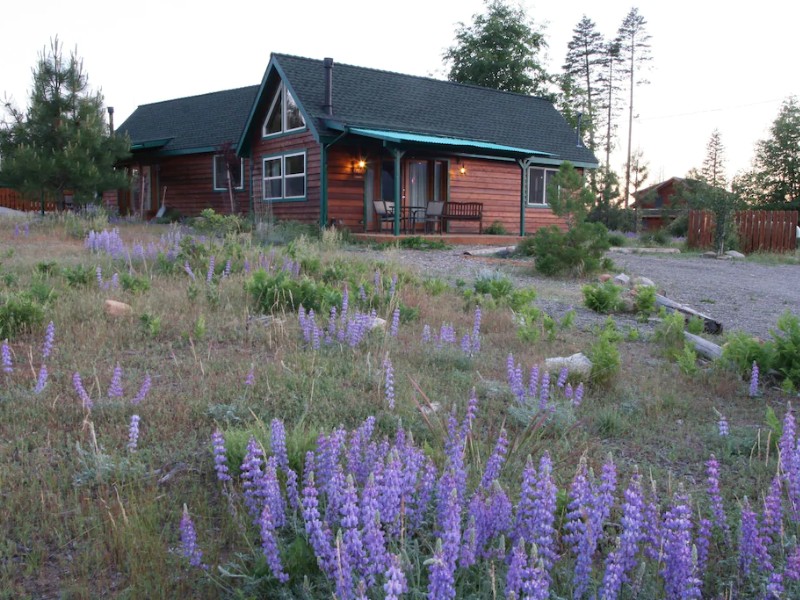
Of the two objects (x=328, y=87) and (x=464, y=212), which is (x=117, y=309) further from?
(x=464, y=212)

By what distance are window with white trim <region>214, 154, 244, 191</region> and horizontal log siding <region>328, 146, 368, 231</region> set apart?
540cm

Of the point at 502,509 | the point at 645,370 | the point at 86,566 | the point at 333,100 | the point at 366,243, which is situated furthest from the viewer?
the point at 333,100

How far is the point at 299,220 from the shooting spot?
794 inches

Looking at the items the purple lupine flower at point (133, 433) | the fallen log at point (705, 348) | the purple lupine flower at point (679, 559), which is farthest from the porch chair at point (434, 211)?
the purple lupine flower at point (679, 559)

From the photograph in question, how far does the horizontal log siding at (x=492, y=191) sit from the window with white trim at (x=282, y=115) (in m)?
4.92

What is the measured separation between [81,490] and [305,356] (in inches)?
81.1

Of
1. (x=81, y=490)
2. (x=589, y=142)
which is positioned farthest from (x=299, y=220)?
(x=589, y=142)

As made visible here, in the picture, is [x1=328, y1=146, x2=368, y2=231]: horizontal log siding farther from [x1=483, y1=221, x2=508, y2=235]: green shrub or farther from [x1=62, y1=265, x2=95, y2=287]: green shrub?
[x1=62, y1=265, x2=95, y2=287]: green shrub

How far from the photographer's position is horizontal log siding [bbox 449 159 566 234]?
21.6 metres

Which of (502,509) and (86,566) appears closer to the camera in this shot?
(502,509)

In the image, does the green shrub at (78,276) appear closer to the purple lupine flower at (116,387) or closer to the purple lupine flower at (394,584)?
the purple lupine flower at (116,387)

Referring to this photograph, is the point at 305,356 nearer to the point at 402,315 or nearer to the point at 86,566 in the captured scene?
the point at 402,315

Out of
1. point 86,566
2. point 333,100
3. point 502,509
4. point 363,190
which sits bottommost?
point 86,566

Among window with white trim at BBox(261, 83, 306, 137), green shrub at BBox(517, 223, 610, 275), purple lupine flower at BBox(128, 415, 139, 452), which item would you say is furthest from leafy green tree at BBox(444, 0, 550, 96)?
purple lupine flower at BBox(128, 415, 139, 452)
